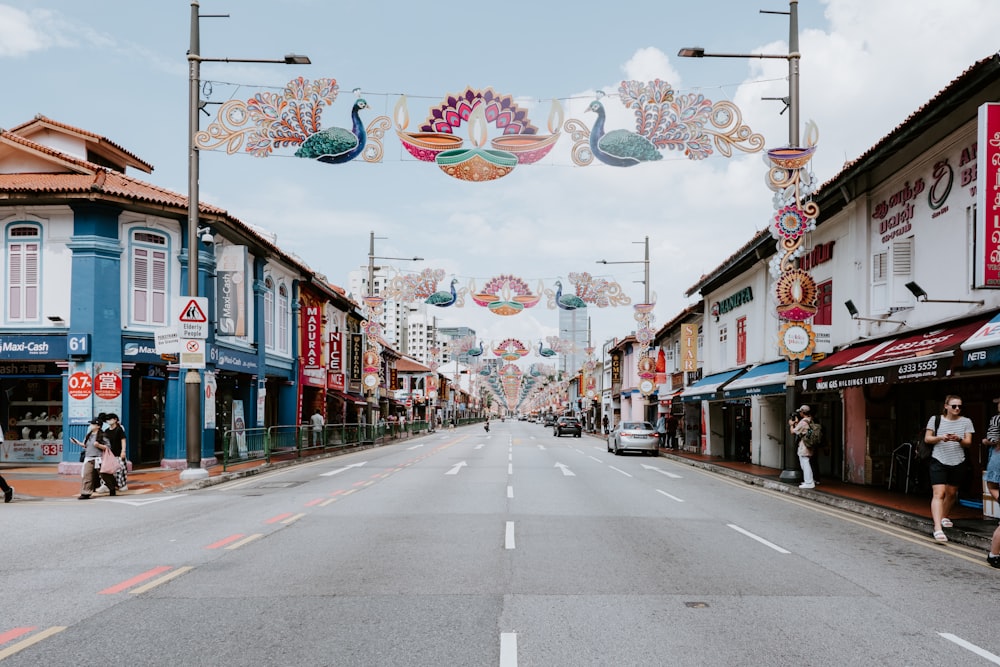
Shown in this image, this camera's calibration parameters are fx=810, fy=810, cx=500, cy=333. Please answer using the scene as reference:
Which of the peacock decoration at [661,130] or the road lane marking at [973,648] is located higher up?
the peacock decoration at [661,130]

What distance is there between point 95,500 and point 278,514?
16.8 feet

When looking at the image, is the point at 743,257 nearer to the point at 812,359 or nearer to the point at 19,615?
the point at 812,359

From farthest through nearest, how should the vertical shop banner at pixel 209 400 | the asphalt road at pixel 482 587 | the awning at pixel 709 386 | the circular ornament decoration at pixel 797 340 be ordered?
1. the awning at pixel 709 386
2. the vertical shop banner at pixel 209 400
3. the circular ornament decoration at pixel 797 340
4. the asphalt road at pixel 482 587

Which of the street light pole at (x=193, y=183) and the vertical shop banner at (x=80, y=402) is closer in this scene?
the street light pole at (x=193, y=183)

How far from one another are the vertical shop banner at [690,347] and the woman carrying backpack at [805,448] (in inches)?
703

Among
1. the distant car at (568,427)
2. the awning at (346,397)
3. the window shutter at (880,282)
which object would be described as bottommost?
the distant car at (568,427)

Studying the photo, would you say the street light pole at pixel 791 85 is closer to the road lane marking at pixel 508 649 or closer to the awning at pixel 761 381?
the awning at pixel 761 381

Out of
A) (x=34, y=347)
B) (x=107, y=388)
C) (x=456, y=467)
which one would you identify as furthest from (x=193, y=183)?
(x=456, y=467)

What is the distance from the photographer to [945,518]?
11273mm

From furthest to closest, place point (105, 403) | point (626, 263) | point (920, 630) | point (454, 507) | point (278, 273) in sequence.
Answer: point (626, 263) < point (278, 273) < point (105, 403) < point (454, 507) < point (920, 630)

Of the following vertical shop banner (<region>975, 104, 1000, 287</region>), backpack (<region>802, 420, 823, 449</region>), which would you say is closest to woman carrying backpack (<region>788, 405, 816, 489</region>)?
backpack (<region>802, 420, 823, 449</region>)

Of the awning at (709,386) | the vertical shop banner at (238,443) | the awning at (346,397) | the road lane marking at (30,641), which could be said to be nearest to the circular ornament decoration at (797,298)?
the awning at (709,386)

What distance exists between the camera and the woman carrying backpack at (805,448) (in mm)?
17547

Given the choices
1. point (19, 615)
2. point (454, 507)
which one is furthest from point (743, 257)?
point (19, 615)
